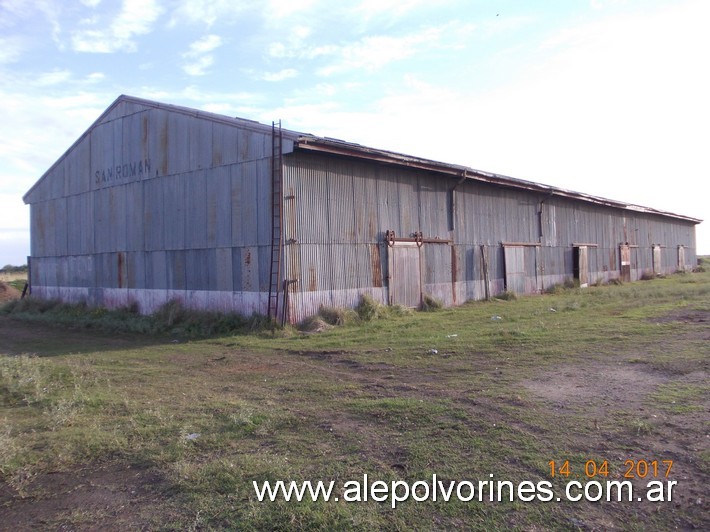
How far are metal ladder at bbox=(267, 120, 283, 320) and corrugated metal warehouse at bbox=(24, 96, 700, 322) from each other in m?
0.04

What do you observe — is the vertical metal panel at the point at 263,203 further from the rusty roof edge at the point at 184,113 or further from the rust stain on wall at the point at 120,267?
the rust stain on wall at the point at 120,267

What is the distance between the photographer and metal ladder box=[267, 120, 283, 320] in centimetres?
1536

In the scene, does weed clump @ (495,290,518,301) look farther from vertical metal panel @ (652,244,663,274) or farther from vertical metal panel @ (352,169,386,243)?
vertical metal panel @ (652,244,663,274)

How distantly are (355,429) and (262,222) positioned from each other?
10287 mm

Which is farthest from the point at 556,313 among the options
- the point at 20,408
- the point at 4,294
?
the point at 4,294

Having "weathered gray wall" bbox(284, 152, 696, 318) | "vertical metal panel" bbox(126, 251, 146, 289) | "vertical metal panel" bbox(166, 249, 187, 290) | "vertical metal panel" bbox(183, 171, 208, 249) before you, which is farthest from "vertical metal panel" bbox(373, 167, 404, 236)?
"vertical metal panel" bbox(126, 251, 146, 289)

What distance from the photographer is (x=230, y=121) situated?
16.9 m

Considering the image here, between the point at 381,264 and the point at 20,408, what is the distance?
39.2 feet

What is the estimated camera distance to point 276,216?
15.6 metres

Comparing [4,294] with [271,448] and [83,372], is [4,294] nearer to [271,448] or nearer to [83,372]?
[83,372]

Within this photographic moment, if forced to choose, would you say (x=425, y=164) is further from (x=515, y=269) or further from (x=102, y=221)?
(x=102, y=221)

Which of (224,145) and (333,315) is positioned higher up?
(224,145)

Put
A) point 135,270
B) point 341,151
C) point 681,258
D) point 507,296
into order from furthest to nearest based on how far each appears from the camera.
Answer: point 681,258
point 507,296
point 135,270
point 341,151

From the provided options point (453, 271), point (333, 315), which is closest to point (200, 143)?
point (333, 315)
